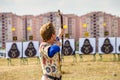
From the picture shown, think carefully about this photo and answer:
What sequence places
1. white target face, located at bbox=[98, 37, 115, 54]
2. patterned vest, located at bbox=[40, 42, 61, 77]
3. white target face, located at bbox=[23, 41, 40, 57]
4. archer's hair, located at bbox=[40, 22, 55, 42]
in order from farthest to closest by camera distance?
white target face, located at bbox=[98, 37, 115, 54] → white target face, located at bbox=[23, 41, 40, 57] → patterned vest, located at bbox=[40, 42, 61, 77] → archer's hair, located at bbox=[40, 22, 55, 42]

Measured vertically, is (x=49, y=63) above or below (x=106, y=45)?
below

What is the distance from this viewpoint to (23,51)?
2919 centimetres

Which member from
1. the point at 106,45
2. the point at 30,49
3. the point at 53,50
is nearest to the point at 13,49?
the point at 30,49

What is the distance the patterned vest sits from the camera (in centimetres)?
701

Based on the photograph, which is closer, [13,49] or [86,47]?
[13,49]

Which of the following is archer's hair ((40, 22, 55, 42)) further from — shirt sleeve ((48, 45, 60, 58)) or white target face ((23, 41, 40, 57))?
white target face ((23, 41, 40, 57))

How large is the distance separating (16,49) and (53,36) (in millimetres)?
22611

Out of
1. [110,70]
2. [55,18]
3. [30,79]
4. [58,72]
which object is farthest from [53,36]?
[55,18]

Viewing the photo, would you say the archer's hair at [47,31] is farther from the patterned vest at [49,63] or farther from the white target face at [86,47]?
the white target face at [86,47]

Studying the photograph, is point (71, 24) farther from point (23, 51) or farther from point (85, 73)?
point (85, 73)

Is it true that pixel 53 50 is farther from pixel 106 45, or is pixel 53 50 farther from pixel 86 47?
pixel 106 45

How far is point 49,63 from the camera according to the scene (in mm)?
7078

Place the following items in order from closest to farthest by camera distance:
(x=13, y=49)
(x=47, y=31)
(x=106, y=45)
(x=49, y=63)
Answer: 1. (x=47, y=31)
2. (x=49, y=63)
3. (x=13, y=49)
4. (x=106, y=45)

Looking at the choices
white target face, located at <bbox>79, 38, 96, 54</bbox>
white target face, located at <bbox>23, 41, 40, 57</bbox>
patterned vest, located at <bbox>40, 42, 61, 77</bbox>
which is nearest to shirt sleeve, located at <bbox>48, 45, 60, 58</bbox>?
patterned vest, located at <bbox>40, 42, 61, 77</bbox>
